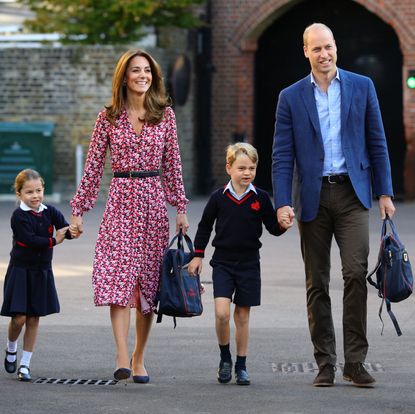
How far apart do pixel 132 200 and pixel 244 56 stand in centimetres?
2001

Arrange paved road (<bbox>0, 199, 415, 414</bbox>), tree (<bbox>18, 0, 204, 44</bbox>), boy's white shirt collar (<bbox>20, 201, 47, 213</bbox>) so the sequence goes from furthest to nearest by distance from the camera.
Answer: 1. tree (<bbox>18, 0, 204, 44</bbox>)
2. boy's white shirt collar (<bbox>20, 201, 47, 213</bbox>)
3. paved road (<bbox>0, 199, 415, 414</bbox>)

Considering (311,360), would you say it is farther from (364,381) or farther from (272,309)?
(272,309)

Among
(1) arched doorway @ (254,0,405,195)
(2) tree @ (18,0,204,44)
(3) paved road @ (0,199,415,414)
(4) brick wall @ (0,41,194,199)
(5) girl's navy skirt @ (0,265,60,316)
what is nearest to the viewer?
(3) paved road @ (0,199,415,414)

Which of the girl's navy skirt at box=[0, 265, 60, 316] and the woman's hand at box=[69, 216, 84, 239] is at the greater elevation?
the woman's hand at box=[69, 216, 84, 239]

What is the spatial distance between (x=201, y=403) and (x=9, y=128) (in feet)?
62.0

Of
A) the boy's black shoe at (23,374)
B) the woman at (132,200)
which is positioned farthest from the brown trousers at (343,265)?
the boy's black shoe at (23,374)

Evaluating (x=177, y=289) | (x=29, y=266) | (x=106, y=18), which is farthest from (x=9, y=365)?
(x=106, y=18)

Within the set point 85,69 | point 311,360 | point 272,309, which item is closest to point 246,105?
point 85,69

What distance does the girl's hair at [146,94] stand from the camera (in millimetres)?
7984

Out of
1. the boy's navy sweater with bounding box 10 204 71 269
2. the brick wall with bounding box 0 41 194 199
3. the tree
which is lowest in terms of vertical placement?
the boy's navy sweater with bounding box 10 204 71 269

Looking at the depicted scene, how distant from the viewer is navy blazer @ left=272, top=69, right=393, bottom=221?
7758mm

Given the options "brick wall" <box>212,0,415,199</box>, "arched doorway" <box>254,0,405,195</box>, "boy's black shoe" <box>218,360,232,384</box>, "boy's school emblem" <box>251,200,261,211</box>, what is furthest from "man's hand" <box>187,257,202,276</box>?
"arched doorway" <box>254,0,405,195</box>

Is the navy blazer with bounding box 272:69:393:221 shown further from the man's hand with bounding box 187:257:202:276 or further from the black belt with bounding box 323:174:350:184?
the man's hand with bounding box 187:257:202:276

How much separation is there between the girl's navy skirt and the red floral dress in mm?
364
